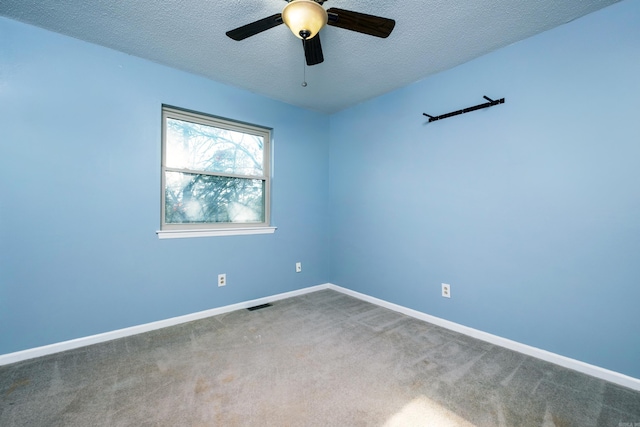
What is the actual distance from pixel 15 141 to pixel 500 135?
3.72 metres

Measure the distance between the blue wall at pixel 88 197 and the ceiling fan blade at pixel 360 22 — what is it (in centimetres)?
177

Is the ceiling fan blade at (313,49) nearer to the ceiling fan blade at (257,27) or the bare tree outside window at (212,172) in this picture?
the ceiling fan blade at (257,27)

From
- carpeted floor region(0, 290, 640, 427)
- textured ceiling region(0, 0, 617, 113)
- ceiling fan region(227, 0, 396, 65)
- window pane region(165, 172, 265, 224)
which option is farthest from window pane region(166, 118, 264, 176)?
carpeted floor region(0, 290, 640, 427)

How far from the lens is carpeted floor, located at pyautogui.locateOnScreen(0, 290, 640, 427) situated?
4.58ft

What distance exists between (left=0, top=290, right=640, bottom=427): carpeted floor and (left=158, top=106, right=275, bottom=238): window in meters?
1.09

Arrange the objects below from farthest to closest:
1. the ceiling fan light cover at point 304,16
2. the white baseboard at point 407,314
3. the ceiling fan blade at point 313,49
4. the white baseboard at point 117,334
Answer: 1. the white baseboard at point 117,334
2. the white baseboard at point 407,314
3. the ceiling fan blade at point 313,49
4. the ceiling fan light cover at point 304,16

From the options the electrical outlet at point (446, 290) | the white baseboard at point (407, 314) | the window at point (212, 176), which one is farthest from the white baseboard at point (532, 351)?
the window at point (212, 176)

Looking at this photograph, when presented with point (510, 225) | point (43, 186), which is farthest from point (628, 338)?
point (43, 186)

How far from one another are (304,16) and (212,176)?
1.95 metres

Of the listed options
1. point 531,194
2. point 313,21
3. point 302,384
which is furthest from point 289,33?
point 302,384

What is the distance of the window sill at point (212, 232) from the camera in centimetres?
250

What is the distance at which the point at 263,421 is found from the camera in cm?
137

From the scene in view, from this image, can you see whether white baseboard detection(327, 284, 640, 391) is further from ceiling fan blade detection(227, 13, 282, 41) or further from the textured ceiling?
ceiling fan blade detection(227, 13, 282, 41)

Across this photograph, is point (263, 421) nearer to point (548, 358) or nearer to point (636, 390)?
point (548, 358)
